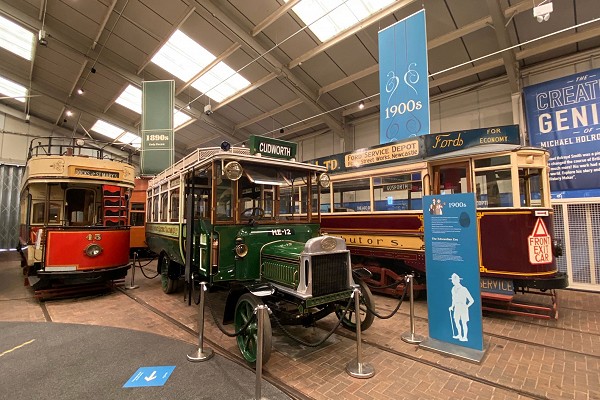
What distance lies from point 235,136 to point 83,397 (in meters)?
13.6

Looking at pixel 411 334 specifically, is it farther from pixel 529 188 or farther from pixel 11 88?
pixel 11 88

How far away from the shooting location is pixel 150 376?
3.04 metres

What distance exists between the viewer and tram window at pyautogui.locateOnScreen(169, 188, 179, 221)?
562cm

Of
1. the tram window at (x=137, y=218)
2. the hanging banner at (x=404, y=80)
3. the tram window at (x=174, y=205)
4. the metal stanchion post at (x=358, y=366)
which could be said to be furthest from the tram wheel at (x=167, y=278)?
the tram window at (x=137, y=218)

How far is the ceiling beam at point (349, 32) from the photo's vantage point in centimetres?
709

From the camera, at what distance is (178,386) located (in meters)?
2.85

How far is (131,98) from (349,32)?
37.3ft

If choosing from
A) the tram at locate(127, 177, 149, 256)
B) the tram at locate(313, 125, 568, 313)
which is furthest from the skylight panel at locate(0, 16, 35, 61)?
the tram at locate(313, 125, 568, 313)

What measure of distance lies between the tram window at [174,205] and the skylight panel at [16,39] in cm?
1013

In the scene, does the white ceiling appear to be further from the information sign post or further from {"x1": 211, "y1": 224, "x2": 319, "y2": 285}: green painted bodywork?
{"x1": 211, "y1": 224, "x2": 319, "y2": 285}: green painted bodywork

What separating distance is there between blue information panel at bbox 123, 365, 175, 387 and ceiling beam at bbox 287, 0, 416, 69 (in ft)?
28.3

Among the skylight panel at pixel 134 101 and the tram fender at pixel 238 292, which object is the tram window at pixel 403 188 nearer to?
the tram fender at pixel 238 292

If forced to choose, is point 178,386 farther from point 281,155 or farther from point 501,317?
point 501,317

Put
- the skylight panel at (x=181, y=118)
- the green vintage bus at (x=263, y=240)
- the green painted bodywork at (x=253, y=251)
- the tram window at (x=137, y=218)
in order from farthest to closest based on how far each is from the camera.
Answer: the skylight panel at (x=181, y=118)
the tram window at (x=137, y=218)
the green painted bodywork at (x=253, y=251)
the green vintage bus at (x=263, y=240)
